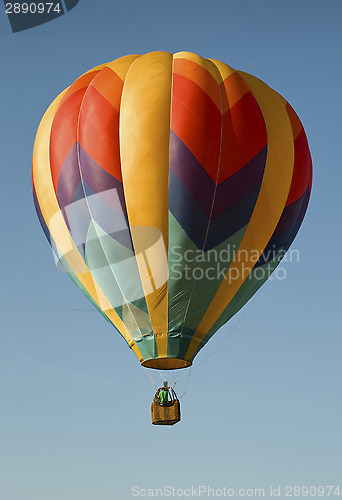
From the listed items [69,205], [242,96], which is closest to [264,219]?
[242,96]

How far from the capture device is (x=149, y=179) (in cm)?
1841

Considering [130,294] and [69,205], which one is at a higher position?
[69,205]

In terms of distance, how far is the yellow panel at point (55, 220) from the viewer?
19297mm

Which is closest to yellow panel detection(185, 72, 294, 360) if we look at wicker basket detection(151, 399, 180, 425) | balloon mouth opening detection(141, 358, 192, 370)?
balloon mouth opening detection(141, 358, 192, 370)

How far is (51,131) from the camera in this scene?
64.7 ft

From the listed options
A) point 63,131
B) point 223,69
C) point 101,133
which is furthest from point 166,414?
point 223,69

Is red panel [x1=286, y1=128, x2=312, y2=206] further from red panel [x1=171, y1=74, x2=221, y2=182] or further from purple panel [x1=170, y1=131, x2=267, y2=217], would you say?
Answer: red panel [x1=171, y1=74, x2=221, y2=182]

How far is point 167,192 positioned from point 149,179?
14.9 inches

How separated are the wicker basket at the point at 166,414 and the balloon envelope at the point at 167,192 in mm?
712

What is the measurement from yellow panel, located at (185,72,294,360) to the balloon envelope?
0.08 ft

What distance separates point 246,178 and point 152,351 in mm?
3336

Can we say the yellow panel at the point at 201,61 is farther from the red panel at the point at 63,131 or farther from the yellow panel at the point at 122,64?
the red panel at the point at 63,131

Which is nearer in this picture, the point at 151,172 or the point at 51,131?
the point at 151,172

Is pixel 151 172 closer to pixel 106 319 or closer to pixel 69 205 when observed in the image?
pixel 69 205
